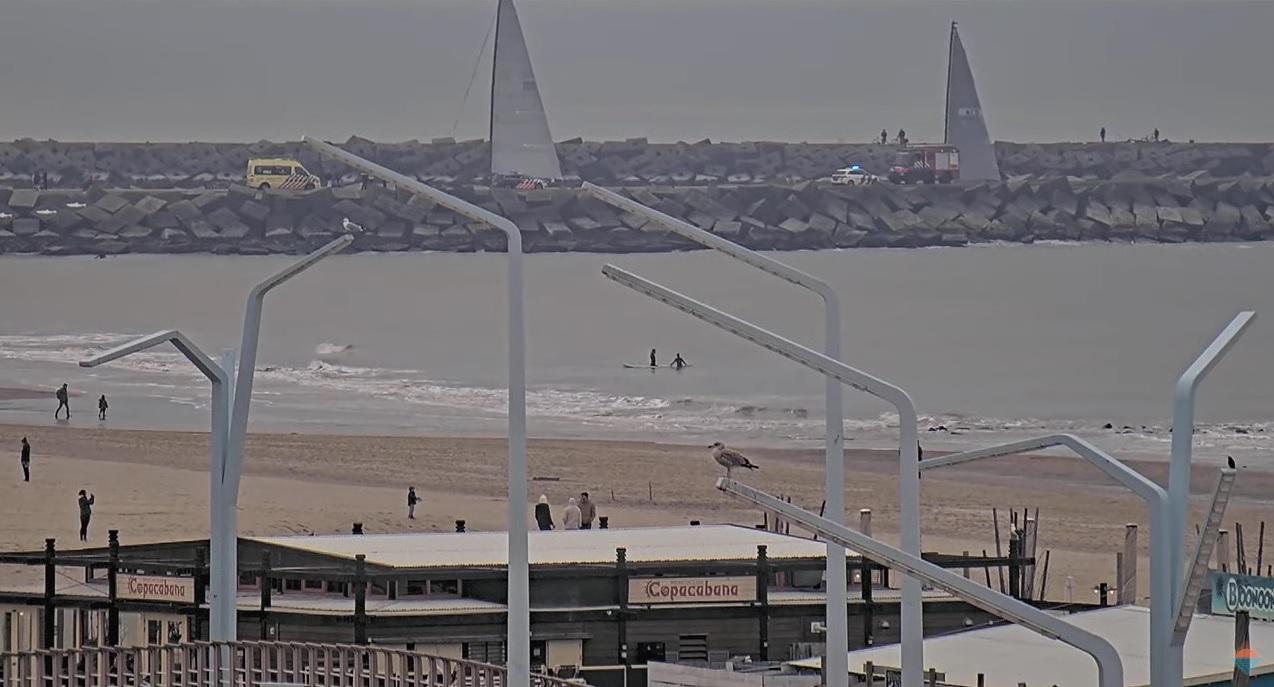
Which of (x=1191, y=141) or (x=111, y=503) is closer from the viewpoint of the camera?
(x=111, y=503)

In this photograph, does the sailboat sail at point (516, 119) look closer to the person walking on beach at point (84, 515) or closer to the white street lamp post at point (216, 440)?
the person walking on beach at point (84, 515)

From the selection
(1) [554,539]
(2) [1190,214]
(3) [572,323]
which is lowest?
(1) [554,539]

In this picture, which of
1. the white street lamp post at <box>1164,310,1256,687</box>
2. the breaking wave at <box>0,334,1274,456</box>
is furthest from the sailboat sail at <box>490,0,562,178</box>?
the white street lamp post at <box>1164,310,1256,687</box>

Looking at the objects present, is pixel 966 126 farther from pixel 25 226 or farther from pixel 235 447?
pixel 235 447

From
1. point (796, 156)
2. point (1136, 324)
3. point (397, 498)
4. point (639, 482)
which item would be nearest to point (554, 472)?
point (639, 482)

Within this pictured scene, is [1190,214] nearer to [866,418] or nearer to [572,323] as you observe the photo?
[572,323]

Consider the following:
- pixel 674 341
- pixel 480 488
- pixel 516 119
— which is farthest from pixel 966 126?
pixel 480 488
